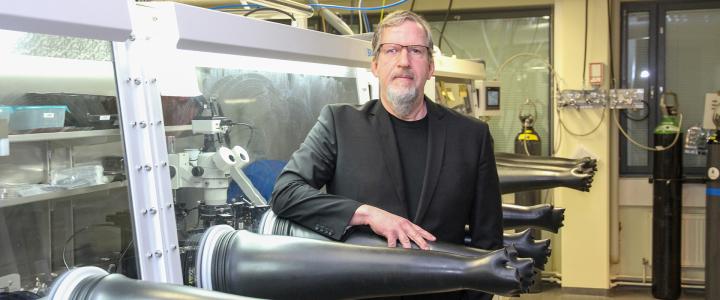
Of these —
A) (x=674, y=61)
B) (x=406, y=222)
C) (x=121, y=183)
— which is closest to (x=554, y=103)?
(x=674, y=61)

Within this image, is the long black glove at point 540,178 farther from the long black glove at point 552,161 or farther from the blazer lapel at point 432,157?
the blazer lapel at point 432,157

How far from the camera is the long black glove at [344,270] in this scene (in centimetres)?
104

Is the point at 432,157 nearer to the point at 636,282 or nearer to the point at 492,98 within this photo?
the point at 492,98

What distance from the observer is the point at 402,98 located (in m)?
1.54

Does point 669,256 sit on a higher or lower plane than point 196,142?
lower

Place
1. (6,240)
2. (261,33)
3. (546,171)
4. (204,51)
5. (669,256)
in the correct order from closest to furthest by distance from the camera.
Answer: (6,240) < (204,51) < (261,33) < (546,171) < (669,256)

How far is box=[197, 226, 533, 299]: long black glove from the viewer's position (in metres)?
1.04

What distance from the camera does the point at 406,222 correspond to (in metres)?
1.29

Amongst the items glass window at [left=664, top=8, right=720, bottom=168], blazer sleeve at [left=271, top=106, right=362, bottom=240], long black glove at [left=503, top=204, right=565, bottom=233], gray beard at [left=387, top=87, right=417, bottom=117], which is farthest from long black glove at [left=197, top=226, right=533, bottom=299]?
glass window at [left=664, top=8, right=720, bottom=168]

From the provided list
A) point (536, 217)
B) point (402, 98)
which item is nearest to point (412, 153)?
point (402, 98)

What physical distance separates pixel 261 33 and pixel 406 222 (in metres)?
0.45

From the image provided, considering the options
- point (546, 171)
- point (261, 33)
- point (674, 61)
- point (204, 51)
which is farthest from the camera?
point (674, 61)

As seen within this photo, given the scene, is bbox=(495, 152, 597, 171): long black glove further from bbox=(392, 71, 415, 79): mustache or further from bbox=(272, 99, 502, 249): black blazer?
bbox=(392, 71, 415, 79): mustache

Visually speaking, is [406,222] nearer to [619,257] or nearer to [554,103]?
[554,103]
